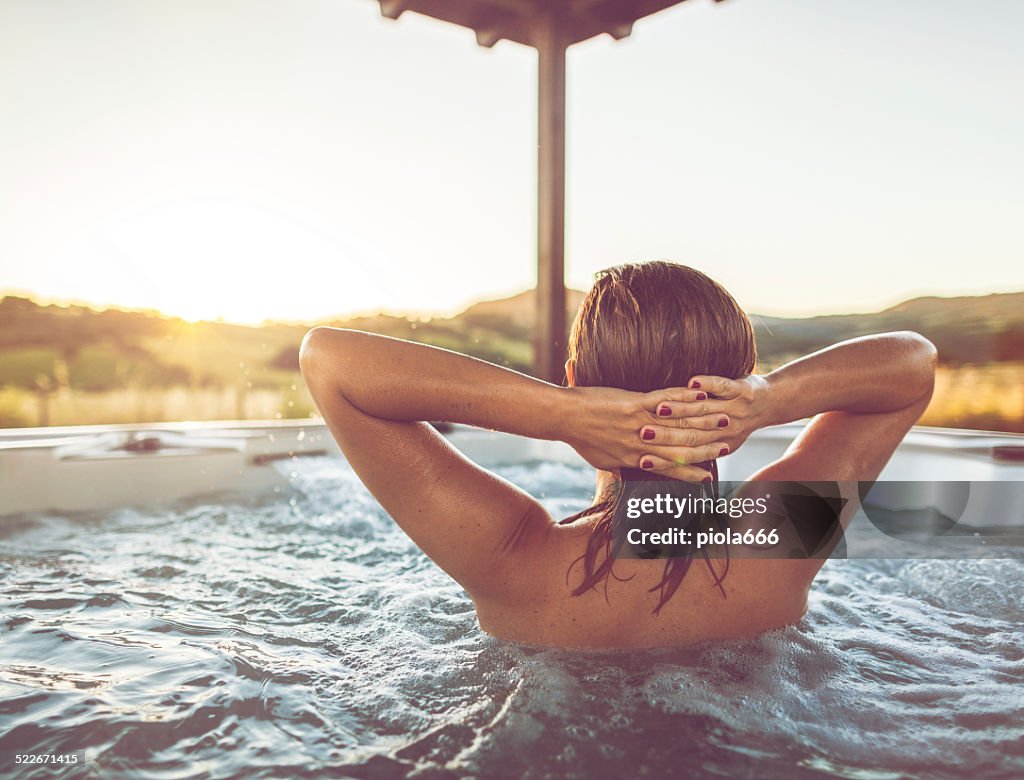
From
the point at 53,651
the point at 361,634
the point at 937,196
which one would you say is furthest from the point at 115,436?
the point at 937,196

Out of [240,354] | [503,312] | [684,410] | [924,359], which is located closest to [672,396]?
[684,410]

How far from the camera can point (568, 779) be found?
693 millimetres

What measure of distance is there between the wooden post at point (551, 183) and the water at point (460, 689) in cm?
194

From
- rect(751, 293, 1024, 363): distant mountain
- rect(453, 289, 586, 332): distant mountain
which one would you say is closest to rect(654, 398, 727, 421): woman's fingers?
rect(751, 293, 1024, 363): distant mountain

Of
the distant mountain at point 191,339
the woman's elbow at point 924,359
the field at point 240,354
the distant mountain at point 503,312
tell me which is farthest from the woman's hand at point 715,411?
the distant mountain at point 503,312

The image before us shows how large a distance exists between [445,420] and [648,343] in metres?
0.24

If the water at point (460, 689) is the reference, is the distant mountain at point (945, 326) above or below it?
above

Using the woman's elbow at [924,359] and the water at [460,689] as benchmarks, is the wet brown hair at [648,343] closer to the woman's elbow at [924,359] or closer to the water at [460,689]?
the water at [460,689]

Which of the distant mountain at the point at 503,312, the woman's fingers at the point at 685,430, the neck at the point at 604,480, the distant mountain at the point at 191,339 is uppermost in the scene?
the distant mountain at the point at 503,312

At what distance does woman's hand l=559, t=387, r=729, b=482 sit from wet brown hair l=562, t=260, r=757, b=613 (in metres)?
0.04

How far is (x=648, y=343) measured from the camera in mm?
791

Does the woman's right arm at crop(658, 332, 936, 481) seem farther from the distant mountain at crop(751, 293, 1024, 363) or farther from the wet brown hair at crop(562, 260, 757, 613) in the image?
the distant mountain at crop(751, 293, 1024, 363)

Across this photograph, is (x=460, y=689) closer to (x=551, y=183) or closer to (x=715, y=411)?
(x=715, y=411)

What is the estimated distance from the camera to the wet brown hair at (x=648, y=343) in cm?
79
